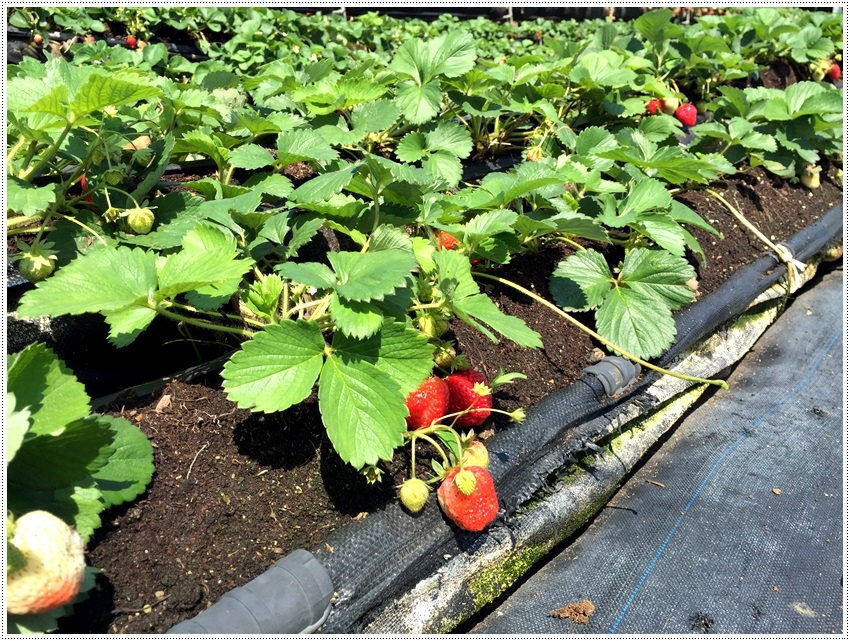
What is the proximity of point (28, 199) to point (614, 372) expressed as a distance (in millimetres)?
1309

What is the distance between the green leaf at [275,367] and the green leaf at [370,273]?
10 centimetres

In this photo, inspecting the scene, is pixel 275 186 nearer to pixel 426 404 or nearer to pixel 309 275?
pixel 309 275

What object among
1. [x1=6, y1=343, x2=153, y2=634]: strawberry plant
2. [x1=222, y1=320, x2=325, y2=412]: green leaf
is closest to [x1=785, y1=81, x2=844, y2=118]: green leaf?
[x1=222, y1=320, x2=325, y2=412]: green leaf

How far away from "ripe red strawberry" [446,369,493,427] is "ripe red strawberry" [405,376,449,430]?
0.20 feet

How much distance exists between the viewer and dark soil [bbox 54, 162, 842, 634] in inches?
36.8

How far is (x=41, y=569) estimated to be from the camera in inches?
27.4

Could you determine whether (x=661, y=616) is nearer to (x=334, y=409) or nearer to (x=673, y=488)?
(x=673, y=488)

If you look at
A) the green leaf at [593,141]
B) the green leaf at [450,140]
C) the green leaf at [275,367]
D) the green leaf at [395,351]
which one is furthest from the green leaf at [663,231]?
the green leaf at [275,367]

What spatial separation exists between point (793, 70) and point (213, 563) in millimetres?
4446

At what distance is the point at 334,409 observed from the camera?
998 mm

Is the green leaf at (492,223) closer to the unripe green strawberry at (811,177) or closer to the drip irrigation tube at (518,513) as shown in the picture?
the drip irrigation tube at (518,513)

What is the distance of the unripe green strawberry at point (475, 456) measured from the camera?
1195 mm

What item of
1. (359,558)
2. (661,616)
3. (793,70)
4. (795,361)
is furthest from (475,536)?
(793,70)

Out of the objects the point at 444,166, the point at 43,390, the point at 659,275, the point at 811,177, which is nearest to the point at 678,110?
the point at 811,177
